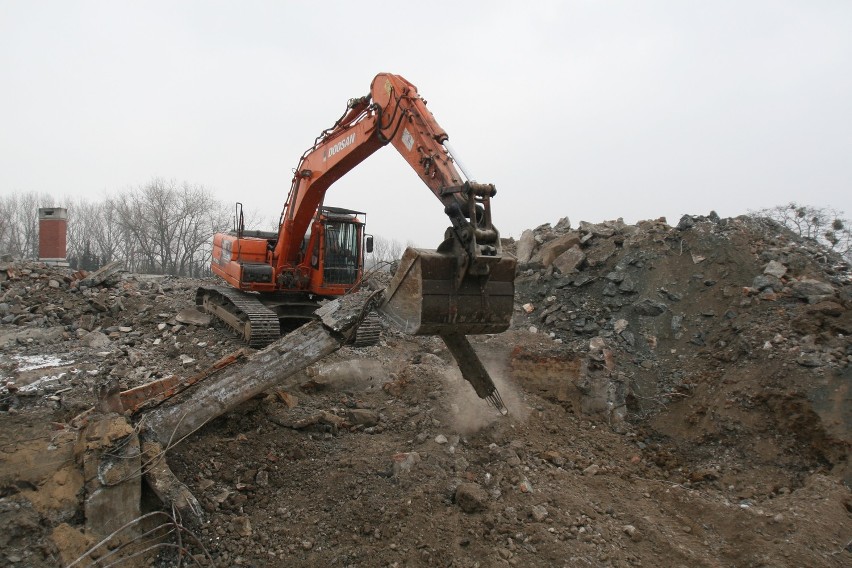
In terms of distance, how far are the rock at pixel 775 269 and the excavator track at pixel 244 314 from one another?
7.03 m

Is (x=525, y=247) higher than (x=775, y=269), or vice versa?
(x=525, y=247)

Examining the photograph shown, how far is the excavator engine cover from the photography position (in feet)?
12.9

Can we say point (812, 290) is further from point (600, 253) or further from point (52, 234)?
point (52, 234)

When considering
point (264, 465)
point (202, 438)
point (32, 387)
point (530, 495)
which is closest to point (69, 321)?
point (32, 387)

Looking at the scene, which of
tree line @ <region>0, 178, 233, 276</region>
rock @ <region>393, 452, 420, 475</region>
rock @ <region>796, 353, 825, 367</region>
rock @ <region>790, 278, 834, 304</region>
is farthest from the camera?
tree line @ <region>0, 178, 233, 276</region>

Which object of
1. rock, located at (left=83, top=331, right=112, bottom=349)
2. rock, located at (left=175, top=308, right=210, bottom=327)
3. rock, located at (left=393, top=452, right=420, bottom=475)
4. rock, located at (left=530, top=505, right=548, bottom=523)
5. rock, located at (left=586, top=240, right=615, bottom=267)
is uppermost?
rock, located at (left=586, top=240, right=615, bottom=267)

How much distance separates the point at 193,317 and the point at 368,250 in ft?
9.94

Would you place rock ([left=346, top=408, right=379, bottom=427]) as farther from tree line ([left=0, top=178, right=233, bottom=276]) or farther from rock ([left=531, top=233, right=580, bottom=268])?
tree line ([left=0, top=178, right=233, bottom=276])

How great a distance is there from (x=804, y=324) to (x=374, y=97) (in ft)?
19.0

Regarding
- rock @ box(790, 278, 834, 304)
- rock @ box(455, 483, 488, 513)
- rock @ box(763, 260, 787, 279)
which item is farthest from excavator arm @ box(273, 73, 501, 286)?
rock @ box(763, 260, 787, 279)

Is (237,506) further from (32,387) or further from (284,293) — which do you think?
(284,293)

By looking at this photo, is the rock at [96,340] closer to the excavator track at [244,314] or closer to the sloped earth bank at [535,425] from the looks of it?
the sloped earth bank at [535,425]

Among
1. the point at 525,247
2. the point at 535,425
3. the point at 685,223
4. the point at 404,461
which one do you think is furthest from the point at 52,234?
the point at 685,223

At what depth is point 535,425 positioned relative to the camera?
5.73 meters
